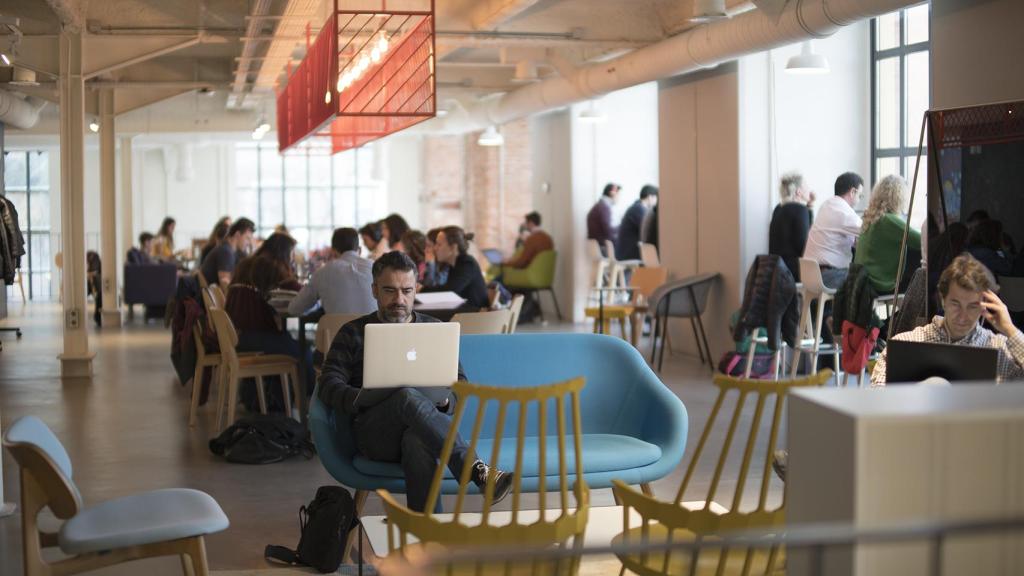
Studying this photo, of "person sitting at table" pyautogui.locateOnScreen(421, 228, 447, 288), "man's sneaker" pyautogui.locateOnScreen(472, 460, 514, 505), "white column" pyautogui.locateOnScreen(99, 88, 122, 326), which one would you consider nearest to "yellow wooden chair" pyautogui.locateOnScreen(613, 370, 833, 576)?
"man's sneaker" pyautogui.locateOnScreen(472, 460, 514, 505)

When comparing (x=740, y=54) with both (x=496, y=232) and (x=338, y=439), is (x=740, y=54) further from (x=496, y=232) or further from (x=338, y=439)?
(x=496, y=232)

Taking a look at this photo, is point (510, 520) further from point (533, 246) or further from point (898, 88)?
point (533, 246)

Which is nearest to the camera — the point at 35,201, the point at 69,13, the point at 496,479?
the point at 496,479

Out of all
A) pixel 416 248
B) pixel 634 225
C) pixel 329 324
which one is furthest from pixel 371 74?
pixel 634 225

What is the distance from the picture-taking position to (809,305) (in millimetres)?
9039

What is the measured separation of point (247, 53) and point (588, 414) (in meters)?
7.40

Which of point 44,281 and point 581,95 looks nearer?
point 581,95

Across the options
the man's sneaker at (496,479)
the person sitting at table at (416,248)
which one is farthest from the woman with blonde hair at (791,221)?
the man's sneaker at (496,479)

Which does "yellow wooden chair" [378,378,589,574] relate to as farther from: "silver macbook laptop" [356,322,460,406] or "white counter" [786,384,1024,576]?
"silver macbook laptop" [356,322,460,406]

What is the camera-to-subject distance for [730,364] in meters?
9.83

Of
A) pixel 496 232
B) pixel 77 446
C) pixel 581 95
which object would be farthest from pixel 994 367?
pixel 496 232

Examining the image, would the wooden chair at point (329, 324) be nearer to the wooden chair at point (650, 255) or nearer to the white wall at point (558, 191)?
the wooden chair at point (650, 255)

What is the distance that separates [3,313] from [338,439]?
41.7 feet

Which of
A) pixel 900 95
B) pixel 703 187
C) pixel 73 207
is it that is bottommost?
pixel 73 207
